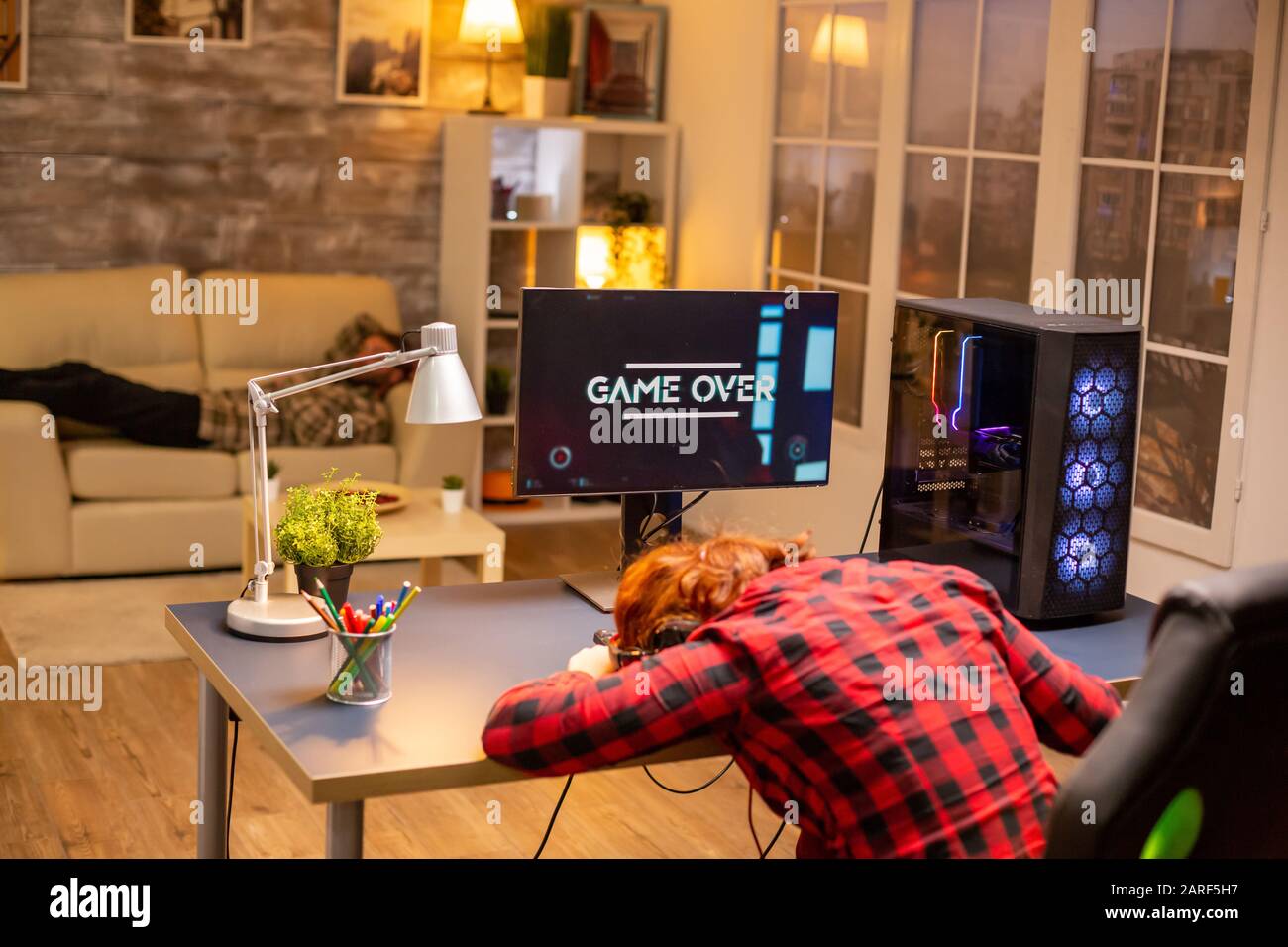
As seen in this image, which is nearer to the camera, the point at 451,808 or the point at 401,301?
the point at 451,808

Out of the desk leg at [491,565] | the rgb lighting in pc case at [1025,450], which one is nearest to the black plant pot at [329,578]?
the rgb lighting in pc case at [1025,450]

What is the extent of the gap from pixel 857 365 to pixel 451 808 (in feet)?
7.96

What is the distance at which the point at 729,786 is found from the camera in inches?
144

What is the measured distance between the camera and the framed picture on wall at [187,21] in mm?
5691

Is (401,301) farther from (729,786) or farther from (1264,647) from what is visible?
(1264,647)

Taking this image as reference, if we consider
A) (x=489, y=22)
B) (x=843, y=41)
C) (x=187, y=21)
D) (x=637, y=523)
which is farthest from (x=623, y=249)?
(x=637, y=523)

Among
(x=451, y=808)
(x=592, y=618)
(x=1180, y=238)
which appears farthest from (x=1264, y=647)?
(x=1180, y=238)

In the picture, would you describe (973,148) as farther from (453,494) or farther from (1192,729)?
(1192,729)

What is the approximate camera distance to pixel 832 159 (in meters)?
5.36

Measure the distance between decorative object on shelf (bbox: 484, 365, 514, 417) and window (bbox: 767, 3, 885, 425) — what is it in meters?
1.20

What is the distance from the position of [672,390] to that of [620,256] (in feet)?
12.4

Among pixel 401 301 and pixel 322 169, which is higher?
pixel 322 169

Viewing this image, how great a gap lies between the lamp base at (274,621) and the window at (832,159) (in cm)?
327

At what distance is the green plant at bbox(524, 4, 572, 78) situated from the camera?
20.6ft
